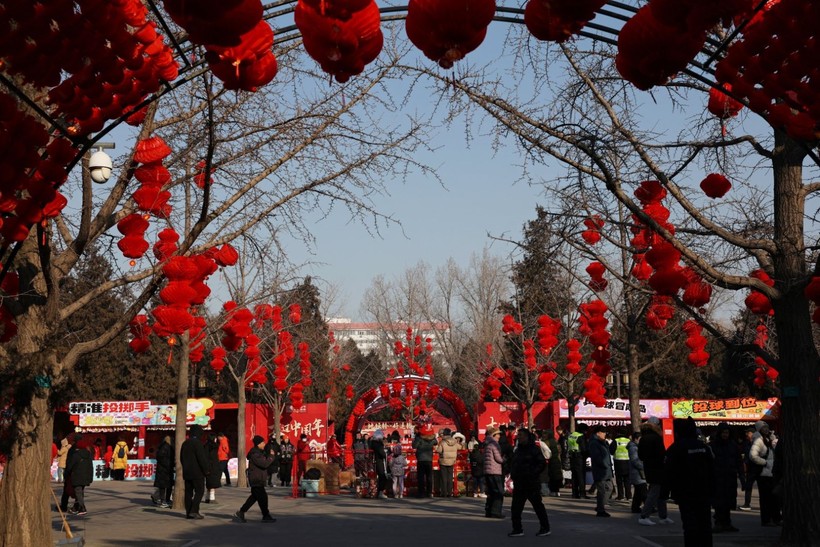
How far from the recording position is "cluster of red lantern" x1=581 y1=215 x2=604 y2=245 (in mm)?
14302

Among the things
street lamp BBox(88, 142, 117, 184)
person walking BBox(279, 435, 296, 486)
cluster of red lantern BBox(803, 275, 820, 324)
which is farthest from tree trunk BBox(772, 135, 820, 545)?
person walking BBox(279, 435, 296, 486)

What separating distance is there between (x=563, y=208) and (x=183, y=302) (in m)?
5.46

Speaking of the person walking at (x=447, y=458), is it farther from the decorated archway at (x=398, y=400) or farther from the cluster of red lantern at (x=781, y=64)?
the cluster of red lantern at (x=781, y=64)

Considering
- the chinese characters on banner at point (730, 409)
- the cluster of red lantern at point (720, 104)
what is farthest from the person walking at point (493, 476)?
the chinese characters on banner at point (730, 409)

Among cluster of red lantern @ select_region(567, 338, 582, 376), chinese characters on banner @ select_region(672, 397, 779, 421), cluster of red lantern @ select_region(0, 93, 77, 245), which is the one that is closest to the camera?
cluster of red lantern @ select_region(0, 93, 77, 245)

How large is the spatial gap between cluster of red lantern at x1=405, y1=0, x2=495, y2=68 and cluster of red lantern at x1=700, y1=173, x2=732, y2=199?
7681 mm

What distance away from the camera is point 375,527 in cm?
1783

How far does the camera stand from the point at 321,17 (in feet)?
19.8

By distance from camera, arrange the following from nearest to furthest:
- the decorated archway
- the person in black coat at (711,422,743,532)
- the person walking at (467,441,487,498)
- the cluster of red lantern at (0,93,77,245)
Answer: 1. the cluster of red lantern at (0,93,77,245)
2. the person in black coat at (711,422,743,532)
3. the person walking at (467,441,487,498)
4. the decorated archway

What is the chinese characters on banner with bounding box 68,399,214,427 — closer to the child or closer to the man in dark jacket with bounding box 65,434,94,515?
the child

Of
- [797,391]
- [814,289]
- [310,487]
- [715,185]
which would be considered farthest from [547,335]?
[814,289]

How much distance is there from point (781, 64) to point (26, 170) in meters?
7.02

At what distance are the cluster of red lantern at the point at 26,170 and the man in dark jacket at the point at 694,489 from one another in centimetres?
748

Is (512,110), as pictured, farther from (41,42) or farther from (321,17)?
(321,17)
